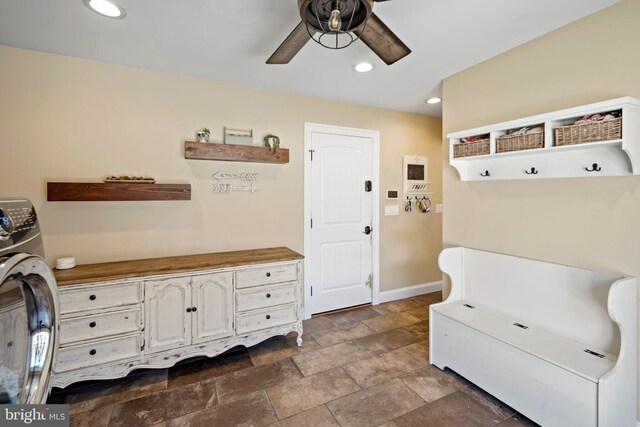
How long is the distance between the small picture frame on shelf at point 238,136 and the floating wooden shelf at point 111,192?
59 cm

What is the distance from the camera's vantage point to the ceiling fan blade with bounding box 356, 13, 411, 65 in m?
1.41

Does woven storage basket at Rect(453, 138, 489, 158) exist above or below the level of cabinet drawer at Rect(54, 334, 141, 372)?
above

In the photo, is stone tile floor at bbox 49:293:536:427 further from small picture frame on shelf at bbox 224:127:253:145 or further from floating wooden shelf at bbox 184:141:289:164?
small picture frame on shelf at bbox 224:127:253:145

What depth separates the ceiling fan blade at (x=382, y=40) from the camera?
4.64 feet

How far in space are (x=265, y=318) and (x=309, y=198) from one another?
1305 millimetres

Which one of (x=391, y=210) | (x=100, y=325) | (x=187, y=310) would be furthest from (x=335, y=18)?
(x=391, y=210)

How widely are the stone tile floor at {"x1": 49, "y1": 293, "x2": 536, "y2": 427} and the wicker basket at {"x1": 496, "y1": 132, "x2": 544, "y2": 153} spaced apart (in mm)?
1673

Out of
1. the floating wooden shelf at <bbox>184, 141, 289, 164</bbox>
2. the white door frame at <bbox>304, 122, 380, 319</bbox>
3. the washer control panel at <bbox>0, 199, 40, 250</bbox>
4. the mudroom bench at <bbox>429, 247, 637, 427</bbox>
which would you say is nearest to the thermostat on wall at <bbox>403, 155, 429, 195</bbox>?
the white door frame at <bbox>304, 122, 380, 319</bbox>

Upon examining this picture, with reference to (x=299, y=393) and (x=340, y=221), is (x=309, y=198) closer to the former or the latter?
(x=340, y=221)

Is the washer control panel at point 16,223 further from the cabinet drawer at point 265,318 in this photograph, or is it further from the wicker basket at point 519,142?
the wicker basket at point 519,142

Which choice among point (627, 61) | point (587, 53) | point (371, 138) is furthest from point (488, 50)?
point (371, 138)

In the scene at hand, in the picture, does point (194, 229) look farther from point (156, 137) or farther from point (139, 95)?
point (139, 95)

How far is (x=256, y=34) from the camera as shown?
192 cm

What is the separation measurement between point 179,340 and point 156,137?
65.8 inches
